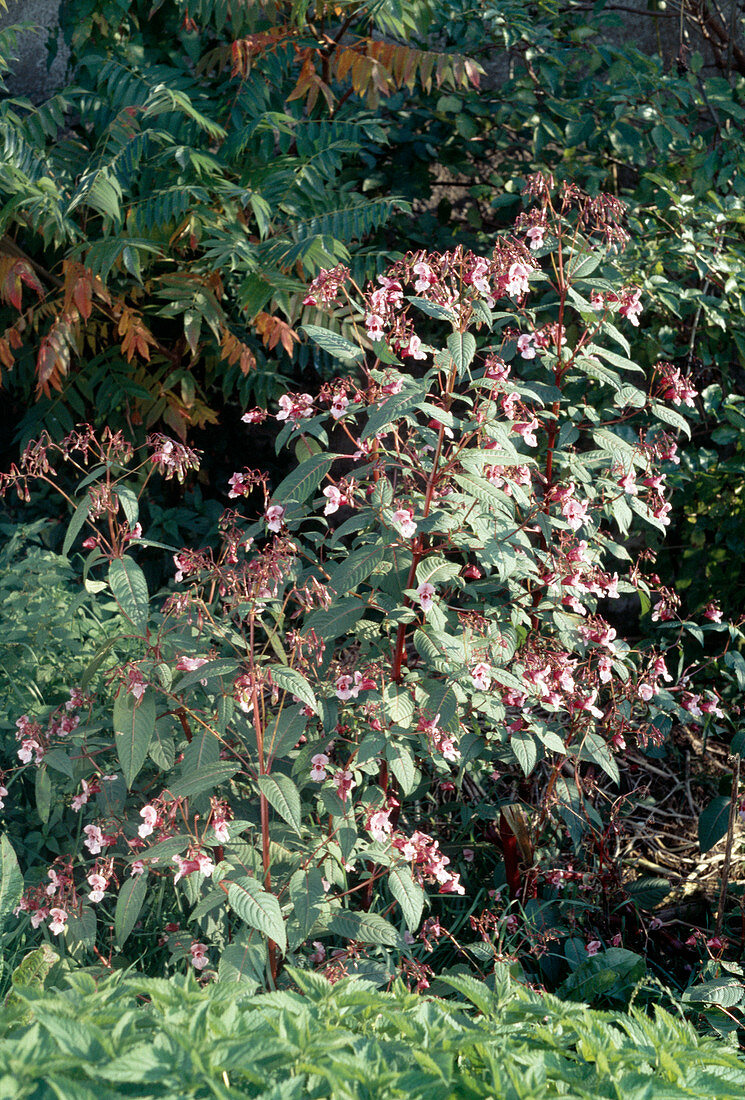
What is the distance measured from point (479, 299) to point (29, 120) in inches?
81.7

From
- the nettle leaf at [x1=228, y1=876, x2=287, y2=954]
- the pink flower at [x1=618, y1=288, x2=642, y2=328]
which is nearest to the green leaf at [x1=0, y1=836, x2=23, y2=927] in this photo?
the nettle leaf at [x1=228, y1=876, x2=287, y2=954]

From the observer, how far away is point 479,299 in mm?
2141

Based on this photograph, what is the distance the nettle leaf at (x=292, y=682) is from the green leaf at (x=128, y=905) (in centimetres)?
53

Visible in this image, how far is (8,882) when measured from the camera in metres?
1.97

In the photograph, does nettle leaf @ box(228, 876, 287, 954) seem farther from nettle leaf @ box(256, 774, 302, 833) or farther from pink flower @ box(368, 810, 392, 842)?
pink flower @ box(368, 810, 392, 842)

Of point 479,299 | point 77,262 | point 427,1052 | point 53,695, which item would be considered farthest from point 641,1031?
point 77,262

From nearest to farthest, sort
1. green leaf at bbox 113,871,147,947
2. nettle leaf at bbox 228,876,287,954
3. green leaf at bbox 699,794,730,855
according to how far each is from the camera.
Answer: nettle leaf at bbox 228,876,287,954 < green leaf at bbox 113,871,147,947 < green leaf at bbox 699,794,730,855

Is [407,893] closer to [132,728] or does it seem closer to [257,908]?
[257,908]

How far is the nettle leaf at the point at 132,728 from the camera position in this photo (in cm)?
193

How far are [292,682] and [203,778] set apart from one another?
0.87ft

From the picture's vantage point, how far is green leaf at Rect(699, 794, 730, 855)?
8.58ft

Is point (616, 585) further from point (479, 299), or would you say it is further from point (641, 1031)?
point (641, 1031)

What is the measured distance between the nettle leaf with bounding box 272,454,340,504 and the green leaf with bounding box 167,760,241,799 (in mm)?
558

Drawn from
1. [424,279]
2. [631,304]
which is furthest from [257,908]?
[631,304]
